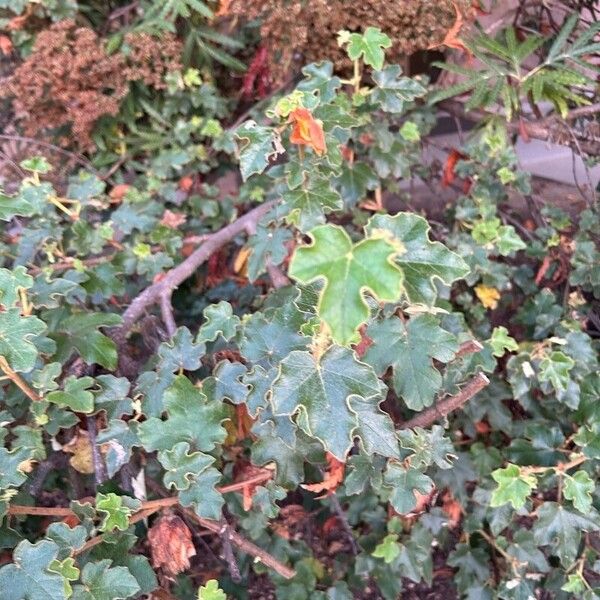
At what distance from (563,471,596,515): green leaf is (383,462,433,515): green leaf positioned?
323 mm

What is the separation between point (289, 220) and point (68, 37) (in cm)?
119

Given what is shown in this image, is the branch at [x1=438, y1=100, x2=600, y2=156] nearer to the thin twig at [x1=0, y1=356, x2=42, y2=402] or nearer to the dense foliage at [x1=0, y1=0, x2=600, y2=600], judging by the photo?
the dense foliage at [x1=0, y1=0, x2=600, y2=600]

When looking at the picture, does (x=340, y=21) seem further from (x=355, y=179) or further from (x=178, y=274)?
(x=178, y=274)

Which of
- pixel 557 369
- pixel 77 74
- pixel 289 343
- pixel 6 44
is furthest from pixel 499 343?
pixel 6 44

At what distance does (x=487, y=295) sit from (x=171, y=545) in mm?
972

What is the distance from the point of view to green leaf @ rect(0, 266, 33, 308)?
0.92 m

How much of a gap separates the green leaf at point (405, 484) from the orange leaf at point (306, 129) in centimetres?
52

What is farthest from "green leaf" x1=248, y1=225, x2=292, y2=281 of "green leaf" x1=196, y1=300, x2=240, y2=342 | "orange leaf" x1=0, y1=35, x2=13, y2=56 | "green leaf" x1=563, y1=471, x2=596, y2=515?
"orange leaf" x1=0, y1=35, x2=13, y2=56

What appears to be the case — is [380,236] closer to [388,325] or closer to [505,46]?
[388,325]

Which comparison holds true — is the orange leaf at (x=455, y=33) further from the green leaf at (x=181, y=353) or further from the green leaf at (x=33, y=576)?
the green leaf at (x=33, y=576)

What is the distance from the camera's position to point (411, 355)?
0.90 meters

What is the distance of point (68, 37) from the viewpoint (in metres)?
1.95

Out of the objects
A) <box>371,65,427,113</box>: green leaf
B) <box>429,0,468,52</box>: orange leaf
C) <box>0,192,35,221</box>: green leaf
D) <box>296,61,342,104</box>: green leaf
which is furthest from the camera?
<box>429,0,468,52</box>: orange leaf

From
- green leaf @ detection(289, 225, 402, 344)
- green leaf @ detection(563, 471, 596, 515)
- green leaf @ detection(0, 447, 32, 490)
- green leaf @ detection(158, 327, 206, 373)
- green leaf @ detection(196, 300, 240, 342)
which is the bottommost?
green leaf @ detection(563, 471, 596, 515)
